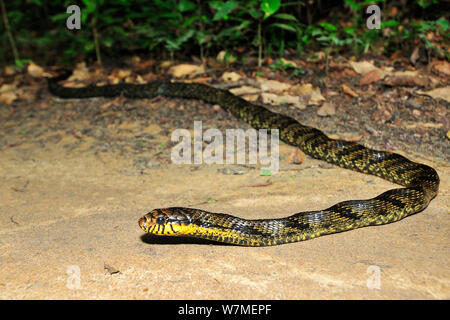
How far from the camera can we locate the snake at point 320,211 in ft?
15.2

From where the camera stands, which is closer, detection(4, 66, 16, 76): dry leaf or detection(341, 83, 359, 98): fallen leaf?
detection(341, 83, 359, 98): fallen leaf

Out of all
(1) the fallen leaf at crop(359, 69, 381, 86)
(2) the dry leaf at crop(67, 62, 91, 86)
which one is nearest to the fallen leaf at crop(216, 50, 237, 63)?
(1) the fallen leaf at crop(359, 69, 381, 86)

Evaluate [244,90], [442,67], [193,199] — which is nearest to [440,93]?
[442,67]

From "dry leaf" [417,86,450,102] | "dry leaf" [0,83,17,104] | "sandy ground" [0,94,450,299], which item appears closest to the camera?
"sandy ground" [0,94,450,299]

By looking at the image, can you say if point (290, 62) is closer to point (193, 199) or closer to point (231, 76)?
point (231, 76)

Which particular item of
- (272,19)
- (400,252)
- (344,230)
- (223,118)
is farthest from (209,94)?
(400,252)

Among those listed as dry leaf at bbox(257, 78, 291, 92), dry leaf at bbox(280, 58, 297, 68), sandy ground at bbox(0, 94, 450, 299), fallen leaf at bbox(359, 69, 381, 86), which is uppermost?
dry leaf at bbox(280, 58, 297, 68)

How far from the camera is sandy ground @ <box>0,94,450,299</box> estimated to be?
3730 millimetres

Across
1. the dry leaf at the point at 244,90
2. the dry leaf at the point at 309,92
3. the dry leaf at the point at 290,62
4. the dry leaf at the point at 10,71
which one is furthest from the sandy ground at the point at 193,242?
the dry leaf at the point at 10,71

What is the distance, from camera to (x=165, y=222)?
4.55 m

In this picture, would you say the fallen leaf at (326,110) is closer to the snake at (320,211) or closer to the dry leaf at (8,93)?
the snake at (320,211)

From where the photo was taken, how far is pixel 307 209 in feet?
17.7

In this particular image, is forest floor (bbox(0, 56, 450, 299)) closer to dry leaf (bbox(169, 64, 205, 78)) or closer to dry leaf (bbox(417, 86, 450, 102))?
dry leaf (bbox(417, 86, 450, 102))

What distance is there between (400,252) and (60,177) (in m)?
5.41
